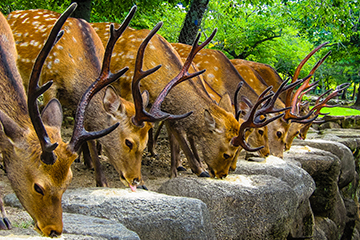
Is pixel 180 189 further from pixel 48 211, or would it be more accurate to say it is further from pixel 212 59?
pixel 212 59

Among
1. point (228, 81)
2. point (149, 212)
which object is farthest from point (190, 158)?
point (228, 81)

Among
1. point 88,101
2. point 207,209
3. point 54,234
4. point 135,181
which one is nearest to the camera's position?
point 54,234

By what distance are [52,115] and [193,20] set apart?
6096mm

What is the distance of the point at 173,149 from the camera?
509cm

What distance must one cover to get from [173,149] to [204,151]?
2.11ft

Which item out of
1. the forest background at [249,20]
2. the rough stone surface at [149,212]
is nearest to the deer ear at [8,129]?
the rough stone surface at [149,212]

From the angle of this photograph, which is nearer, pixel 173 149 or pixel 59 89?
pixel 59 89

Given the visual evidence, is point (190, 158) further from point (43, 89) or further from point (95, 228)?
point (43, 89)

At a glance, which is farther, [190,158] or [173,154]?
[173,154]

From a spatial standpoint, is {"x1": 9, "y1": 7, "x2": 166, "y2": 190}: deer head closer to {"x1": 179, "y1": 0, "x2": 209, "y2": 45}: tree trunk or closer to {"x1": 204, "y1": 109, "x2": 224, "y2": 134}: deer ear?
{"x1": 204, "y1": 109, "x2": 224, "y2": 134}: deer ear

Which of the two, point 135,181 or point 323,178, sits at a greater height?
point 135,181

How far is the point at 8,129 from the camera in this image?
2.25m

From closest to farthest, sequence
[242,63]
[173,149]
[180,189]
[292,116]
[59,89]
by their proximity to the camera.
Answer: [180,189]
[59,89]
[173,149]
[292,116]
[242,63]

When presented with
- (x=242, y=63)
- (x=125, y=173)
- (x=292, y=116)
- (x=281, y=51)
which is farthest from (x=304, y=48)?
(x=125, y=173)
